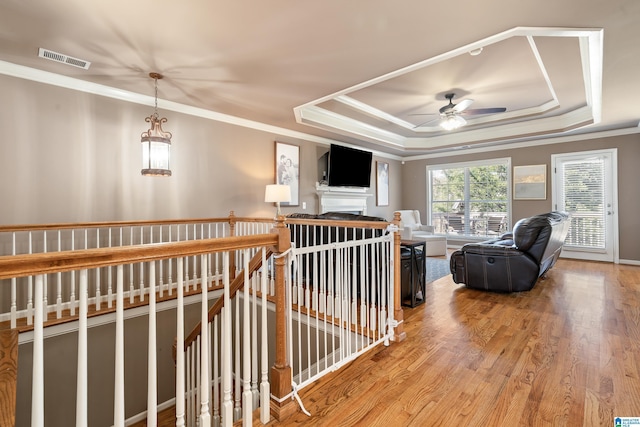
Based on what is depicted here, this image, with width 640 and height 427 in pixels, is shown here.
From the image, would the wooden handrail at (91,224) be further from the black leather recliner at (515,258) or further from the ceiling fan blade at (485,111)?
the ceiling fan blade at (485,111)

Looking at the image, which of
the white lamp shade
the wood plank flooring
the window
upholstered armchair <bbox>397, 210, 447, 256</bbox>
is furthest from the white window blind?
the white lamp shade

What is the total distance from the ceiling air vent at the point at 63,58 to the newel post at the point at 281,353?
9.19 ft

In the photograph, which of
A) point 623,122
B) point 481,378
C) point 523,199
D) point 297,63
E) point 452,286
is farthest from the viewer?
point 523,199

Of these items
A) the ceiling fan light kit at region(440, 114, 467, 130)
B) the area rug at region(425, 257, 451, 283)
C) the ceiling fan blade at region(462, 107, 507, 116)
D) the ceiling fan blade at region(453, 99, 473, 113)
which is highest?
the ceiling fan blade at region(453, 99, 473, 113)

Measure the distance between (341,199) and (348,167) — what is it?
0.69 m

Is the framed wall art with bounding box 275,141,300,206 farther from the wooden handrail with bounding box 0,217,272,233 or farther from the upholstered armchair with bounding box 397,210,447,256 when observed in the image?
the upholstered armchair with bounding box 397,210,447,256

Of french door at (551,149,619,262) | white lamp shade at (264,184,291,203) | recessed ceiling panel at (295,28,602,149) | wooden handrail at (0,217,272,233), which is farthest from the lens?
french door at (551,149,619,262)

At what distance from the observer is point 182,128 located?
4.08 m

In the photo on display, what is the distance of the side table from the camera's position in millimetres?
3180

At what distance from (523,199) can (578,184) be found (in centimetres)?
93

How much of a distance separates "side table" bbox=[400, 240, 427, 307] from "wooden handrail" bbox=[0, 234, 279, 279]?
2299 mm

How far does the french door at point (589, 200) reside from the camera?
5.48 metres

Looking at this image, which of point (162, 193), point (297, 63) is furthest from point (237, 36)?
point (162, 193)

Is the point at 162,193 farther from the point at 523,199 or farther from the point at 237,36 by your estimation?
the point at 523,199
